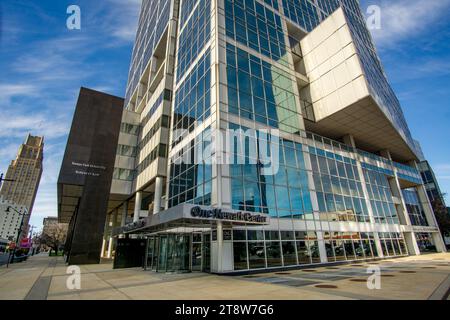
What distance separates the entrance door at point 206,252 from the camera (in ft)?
57.8

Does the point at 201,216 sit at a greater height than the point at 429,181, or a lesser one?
lesser

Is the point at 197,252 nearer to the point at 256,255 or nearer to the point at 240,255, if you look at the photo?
the point at 240,255

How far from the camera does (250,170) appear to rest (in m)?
19.9

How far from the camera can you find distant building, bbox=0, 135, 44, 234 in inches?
6344

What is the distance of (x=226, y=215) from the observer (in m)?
14.9

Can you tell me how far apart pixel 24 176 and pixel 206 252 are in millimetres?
203411

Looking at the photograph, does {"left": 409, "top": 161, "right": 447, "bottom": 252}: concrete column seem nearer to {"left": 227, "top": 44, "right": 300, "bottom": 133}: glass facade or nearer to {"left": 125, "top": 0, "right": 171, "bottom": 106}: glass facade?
{"left": 227, "top": 44, "right": 300, "bottom": 133}: glass facade

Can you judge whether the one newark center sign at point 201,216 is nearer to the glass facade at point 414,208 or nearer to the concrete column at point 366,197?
the concrete column at point 366,197

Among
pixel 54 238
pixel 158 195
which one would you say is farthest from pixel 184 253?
pixel 54 238

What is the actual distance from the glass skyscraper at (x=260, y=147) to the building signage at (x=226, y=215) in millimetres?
71

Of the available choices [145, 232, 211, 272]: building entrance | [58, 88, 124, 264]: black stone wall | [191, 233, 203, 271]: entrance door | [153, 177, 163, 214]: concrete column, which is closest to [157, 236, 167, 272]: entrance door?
[145, 232, 211, 272]: building entrance

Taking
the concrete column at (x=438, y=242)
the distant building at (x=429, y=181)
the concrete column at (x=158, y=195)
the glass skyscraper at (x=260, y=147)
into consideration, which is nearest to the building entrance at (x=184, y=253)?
the glass skyscraper at (x=260, y=147)

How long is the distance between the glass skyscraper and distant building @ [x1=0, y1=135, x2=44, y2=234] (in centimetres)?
17278

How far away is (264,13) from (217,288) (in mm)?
31276
